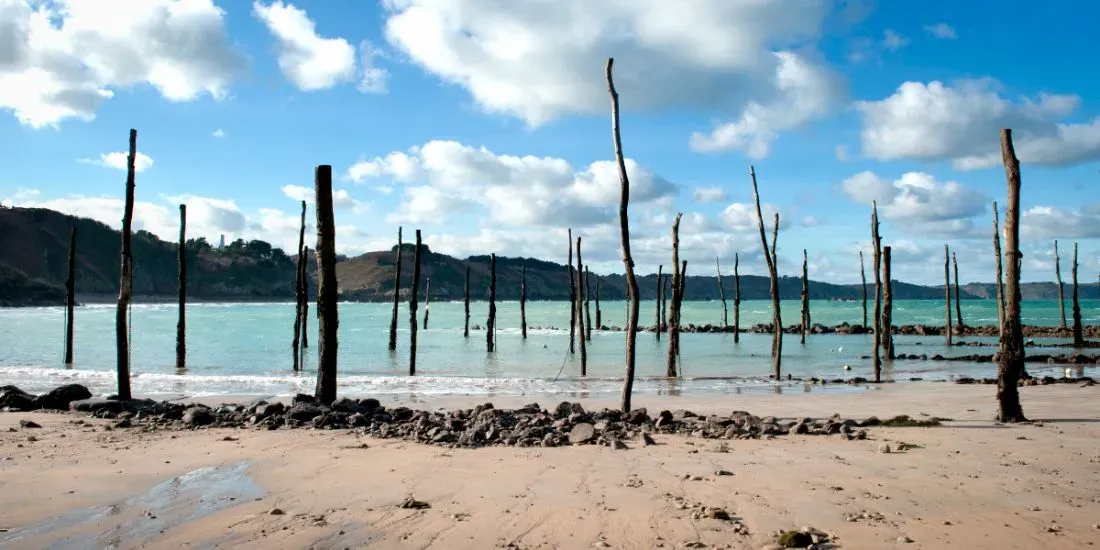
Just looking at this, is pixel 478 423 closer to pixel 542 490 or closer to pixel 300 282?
pixel 542 490

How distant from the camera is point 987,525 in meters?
5.38

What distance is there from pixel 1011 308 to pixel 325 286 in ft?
36.6

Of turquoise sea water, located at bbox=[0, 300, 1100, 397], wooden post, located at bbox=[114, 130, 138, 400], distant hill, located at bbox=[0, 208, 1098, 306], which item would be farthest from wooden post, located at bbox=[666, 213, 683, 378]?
distant hill, located at bbox=[0, 208, 1098, 306]

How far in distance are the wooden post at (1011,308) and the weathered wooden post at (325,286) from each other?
35.5 ft

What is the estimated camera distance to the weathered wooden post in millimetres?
11430

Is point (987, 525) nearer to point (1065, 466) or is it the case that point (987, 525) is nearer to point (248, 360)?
point (1065, 466)

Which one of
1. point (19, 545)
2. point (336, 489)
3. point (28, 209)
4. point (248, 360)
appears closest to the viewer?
point (19, 545)

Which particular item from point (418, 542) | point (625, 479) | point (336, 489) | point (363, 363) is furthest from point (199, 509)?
point (363, 363)

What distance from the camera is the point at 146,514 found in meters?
5.75

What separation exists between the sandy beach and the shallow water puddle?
24mm

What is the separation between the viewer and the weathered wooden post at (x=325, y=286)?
450 inches

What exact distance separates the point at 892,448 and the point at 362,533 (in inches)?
263

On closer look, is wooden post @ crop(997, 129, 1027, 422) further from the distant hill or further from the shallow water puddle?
the distant hill

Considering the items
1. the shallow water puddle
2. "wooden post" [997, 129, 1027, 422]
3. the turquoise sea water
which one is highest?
"wooden post" [997, 129, 1027, 422]
